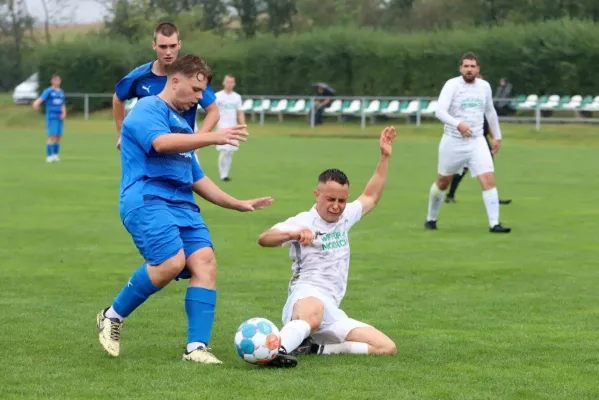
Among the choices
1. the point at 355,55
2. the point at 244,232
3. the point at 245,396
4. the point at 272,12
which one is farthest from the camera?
the point at 272,12

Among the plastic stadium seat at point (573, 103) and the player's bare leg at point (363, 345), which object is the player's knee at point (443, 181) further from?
the plastic stadium seat at point (573, 103)

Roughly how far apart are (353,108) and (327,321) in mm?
43741

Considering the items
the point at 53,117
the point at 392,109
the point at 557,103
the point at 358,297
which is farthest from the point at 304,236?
the point at 392,109

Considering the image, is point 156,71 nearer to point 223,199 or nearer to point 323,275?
point 223,199

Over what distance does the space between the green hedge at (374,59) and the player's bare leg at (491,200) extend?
36587 mm

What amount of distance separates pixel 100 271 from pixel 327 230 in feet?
15.1

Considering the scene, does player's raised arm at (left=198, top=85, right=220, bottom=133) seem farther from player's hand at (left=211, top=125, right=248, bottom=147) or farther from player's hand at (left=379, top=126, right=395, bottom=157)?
player's hand at (left=211, top=125, right=248, bottom=147)

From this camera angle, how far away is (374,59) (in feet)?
188

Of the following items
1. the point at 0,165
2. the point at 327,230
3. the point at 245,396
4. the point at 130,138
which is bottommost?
the point at 0,165

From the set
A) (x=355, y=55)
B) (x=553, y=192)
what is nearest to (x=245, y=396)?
(x=553, y=192)

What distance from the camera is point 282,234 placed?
297 inches

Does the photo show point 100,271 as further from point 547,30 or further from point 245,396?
point 547,30

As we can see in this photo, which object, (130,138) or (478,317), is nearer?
(130,138)

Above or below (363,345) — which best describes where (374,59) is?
below
